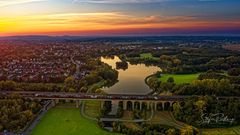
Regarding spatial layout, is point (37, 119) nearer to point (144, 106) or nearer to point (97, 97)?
point (97, 97)

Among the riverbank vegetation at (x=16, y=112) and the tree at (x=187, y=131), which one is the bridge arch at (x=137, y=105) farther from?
the riverbank vegetation at (x=16, y=112)

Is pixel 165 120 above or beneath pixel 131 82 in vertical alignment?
beneath

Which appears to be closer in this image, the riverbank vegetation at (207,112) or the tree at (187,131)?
the tree at (187,131)

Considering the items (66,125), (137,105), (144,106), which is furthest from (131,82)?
(66,125)
